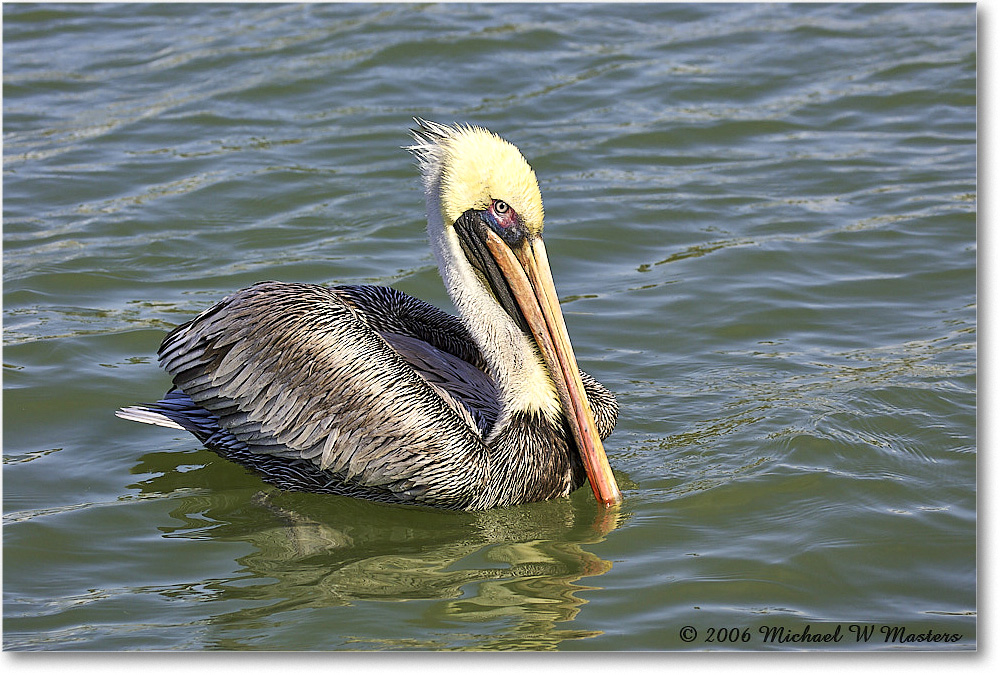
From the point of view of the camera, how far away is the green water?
4.79 metres

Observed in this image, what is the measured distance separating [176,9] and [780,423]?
7767 millimetres

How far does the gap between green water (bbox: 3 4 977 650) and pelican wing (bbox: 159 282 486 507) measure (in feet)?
1.04

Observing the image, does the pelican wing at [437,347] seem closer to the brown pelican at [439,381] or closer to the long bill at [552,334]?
the brown pelican at [439,381]

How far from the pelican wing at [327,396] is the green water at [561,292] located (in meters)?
0.32

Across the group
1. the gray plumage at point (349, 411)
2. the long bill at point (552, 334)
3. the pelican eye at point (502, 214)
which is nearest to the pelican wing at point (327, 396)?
the gray plumage at point (349, 411)

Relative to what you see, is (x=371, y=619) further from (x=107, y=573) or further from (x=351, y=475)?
(x=107, y=573)

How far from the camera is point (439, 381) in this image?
5.58 metres

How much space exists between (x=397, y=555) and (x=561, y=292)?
2.81 meters

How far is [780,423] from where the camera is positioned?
6.00 meters

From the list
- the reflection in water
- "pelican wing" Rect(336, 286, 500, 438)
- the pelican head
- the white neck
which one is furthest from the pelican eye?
the reflection in water

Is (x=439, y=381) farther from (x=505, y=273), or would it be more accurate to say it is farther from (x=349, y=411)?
(x=505, y=273)

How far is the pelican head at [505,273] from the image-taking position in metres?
5.18

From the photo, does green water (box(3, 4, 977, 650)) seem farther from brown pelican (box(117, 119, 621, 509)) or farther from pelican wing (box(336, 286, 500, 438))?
pelican wing (box(336, 286, 500, 438))

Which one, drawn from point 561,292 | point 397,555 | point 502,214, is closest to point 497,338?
point 502,214
